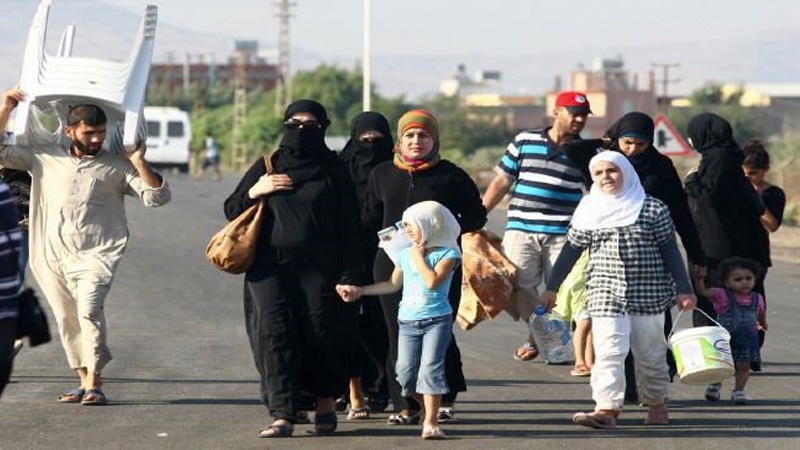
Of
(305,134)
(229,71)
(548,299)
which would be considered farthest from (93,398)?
(229,71)

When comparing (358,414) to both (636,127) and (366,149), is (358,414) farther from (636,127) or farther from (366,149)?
(636,127)

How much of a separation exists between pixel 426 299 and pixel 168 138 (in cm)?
5630

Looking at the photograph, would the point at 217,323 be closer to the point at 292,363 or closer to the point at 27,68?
the point at 27,68

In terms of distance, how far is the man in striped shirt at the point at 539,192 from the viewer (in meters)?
13.2

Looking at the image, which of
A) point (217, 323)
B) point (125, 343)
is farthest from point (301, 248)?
point (217, 323)

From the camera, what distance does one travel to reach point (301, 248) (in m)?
10.6

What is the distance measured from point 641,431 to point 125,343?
576 centimetres

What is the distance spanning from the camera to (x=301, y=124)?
10.6 m

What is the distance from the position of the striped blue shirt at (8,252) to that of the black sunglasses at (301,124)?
301 cm

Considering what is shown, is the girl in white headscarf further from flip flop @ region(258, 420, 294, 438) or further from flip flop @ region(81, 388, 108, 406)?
flip flop @ region(81, 388, 108, 406)

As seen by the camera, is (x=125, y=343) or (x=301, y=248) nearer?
(x=301, y=248)

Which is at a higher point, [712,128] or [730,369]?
[712,128]

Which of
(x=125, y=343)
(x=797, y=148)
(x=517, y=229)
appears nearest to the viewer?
(x=517, y=229)

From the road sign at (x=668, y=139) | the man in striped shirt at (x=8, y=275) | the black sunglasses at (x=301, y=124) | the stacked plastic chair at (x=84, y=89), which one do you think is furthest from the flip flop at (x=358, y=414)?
the road sign at (x=668, y=139)
